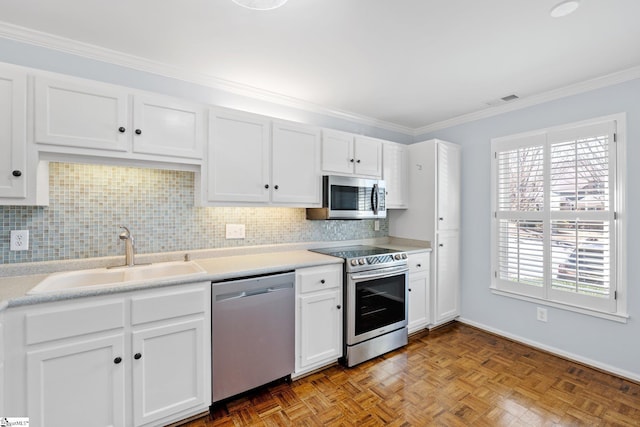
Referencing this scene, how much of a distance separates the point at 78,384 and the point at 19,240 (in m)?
1.02

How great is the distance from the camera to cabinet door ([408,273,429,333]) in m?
3.09

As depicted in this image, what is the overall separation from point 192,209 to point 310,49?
1561 millimetres

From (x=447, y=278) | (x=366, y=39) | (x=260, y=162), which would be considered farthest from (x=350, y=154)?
(x=447, y=278)

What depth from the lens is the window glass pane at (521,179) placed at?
2.86 meters

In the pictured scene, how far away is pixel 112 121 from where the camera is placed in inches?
72.1

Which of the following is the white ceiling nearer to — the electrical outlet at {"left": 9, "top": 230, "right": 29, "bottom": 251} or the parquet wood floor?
the electrical outlet at {"left": 9, "top": 230, "right": 29, "bottom": 251}

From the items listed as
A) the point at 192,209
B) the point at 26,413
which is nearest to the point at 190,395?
the point at 26,413

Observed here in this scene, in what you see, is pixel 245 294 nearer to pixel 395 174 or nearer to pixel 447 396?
pixel 447 396

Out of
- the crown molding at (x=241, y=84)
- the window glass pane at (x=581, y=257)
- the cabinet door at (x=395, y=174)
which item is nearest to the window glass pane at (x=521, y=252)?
the window glass pane at (x=581, y=257)

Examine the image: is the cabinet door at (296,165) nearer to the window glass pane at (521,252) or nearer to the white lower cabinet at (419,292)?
the white lower cabinet at (419,292)

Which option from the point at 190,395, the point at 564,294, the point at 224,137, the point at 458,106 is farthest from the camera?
the point at 458,106

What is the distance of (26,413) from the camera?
1.42 metres

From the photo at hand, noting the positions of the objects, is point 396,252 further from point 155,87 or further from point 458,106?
point 155,87

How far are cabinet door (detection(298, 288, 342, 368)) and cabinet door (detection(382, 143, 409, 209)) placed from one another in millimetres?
1423
